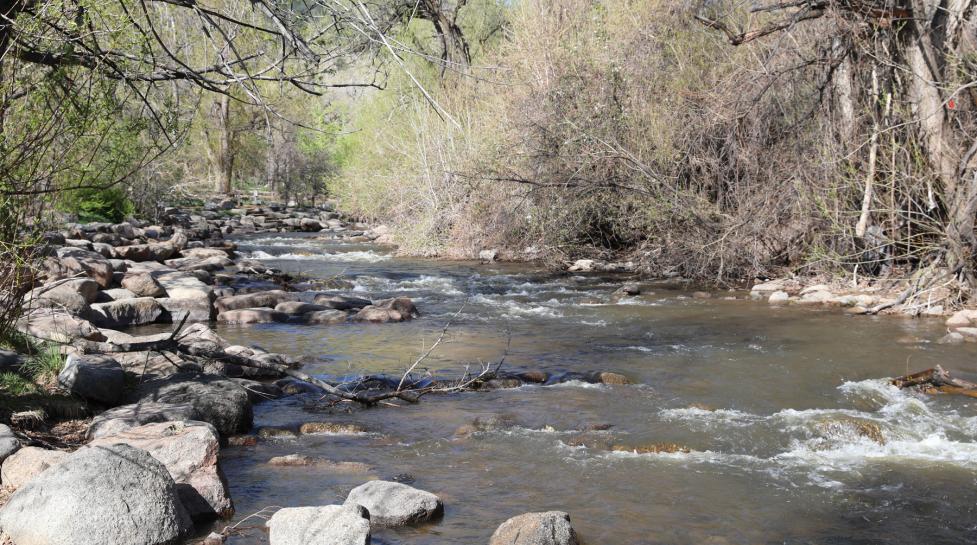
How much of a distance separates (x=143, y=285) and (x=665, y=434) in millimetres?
9000

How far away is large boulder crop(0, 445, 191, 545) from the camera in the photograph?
4391mm

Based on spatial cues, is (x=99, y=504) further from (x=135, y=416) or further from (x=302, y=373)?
(x=302, y=373)

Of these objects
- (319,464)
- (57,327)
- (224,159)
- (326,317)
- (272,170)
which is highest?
(224,159)

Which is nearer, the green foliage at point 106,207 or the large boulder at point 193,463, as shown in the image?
the large boulder at point 193,463

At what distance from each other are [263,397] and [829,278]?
33.4 ft

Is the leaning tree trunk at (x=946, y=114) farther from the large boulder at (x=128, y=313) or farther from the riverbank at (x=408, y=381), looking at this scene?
the large boulder at (x=128, y=313)

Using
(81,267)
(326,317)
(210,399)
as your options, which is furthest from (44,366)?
(81,267)

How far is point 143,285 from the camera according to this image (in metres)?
12.9

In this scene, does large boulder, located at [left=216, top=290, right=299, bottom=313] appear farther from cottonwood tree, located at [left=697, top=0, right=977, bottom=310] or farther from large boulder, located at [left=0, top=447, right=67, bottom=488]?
cottonwood tree, located at [left=697, top=0, right=977, bottom=310]

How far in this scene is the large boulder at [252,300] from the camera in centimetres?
1348

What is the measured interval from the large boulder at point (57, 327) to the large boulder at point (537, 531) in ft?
16.6

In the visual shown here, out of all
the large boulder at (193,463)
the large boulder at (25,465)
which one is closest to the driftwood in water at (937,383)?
the large boulder at (193,463)

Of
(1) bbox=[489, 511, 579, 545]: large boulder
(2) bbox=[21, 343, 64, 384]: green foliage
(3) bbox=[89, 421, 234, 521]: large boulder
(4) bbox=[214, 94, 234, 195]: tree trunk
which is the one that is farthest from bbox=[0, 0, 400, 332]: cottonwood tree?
(4) bbox=[214, 94, 234, 195]: tree trunk

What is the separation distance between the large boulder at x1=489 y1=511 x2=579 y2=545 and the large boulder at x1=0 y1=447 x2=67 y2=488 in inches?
104
